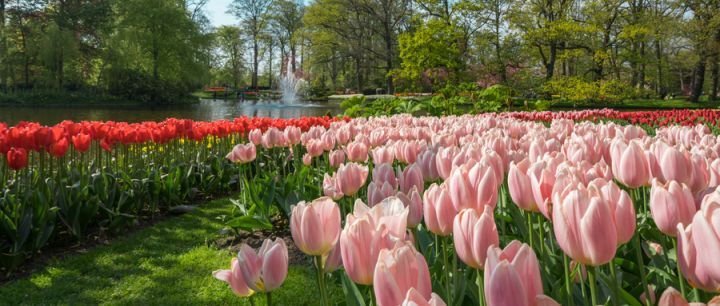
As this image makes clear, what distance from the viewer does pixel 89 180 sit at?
4988mm

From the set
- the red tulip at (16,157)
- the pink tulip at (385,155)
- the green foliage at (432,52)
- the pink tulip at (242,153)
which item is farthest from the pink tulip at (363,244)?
the green foliage at (432,52)

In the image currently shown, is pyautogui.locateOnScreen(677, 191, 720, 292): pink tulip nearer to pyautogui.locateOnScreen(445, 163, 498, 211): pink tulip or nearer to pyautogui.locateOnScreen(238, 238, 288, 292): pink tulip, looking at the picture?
pyautogui.locateOnScreen(445, 163, 498, 211): pink tulip

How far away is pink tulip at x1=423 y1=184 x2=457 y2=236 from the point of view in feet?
4.04

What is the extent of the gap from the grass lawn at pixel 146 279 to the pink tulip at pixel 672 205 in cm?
201

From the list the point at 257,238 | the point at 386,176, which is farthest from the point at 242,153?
the point at 386,176

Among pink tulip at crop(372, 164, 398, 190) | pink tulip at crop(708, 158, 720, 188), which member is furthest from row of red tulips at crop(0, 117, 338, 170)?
pink tulip at crop(708, 158, 720, 188)

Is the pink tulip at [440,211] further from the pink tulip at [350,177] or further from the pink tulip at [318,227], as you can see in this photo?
the pink tulip at [350,177]

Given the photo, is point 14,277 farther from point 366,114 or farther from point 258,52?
point 258,52

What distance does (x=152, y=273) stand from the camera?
3.66 meters

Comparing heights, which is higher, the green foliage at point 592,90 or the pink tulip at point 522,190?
the green foliage at point 592,90

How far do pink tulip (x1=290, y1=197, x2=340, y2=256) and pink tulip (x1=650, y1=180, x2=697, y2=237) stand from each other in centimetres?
71

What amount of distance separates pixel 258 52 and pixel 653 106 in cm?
4084

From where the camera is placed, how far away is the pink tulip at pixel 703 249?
79cm

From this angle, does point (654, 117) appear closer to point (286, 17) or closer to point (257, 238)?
point (257, 238)
